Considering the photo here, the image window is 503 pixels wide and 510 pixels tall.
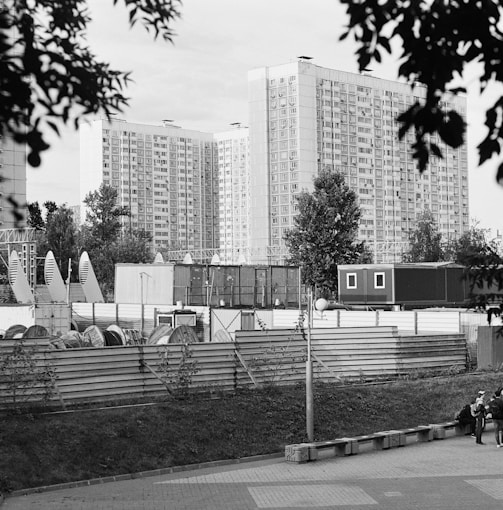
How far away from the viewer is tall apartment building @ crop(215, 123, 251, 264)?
165250mm

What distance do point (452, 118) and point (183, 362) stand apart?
2138cm

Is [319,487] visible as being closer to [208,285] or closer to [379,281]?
[379,281]

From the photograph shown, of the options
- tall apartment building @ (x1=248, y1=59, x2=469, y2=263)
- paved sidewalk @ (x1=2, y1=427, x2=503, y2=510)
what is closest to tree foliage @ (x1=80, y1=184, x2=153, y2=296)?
tall apartment building @ (x1=248, y1=59, x2=469, y2=263)

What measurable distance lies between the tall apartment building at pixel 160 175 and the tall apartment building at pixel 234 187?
6266 mm

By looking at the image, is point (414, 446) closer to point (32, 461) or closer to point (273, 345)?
point (273, 345)

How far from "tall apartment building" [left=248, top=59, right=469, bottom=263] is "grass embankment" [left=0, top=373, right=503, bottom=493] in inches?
3482

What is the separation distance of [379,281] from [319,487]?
29.6 meters

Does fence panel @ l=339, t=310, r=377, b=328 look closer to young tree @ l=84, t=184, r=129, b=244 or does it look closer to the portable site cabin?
the portable site cabin

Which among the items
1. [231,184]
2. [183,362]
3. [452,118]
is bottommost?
[183,362]

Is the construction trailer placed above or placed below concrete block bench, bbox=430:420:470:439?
above

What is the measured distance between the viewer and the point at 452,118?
19.6 ft

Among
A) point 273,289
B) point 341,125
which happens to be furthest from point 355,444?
point 341,125

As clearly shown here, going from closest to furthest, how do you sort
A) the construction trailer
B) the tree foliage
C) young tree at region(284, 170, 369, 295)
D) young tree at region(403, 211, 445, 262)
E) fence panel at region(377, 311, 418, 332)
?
fence panel at region(377, 311, 418, 332)
the construction trailer
young tree at region(284, 170, 369, 295)
young tree at region(403, 211, 445, 262)
the tree foliage

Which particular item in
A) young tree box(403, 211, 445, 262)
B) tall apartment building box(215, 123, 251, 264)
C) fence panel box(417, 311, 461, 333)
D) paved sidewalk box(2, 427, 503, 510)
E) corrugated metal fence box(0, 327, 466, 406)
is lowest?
paved sidewalk box(2, 427, 503, 510)
